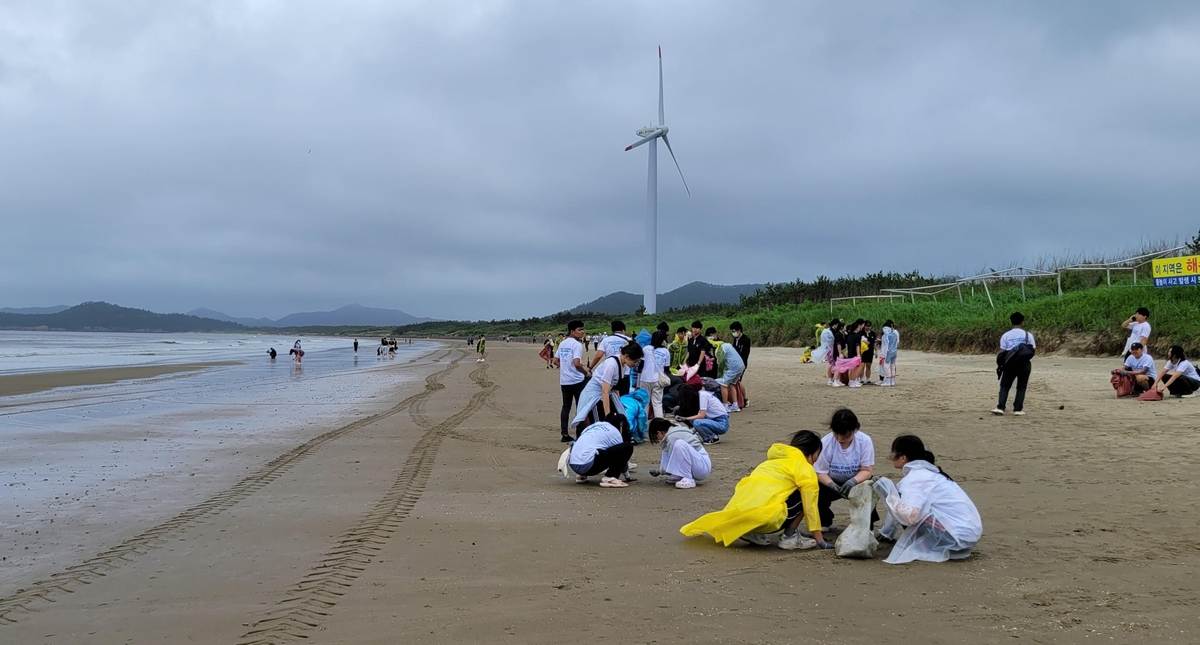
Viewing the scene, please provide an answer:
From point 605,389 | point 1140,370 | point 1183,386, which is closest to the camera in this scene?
point 605,389

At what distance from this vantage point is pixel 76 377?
28.9 m

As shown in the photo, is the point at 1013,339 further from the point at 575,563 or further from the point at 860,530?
the point at 575,563

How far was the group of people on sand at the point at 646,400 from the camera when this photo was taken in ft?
27.2

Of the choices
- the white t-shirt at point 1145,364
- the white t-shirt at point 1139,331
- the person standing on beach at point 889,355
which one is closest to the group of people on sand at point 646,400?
the person standing on beach at point 889,355

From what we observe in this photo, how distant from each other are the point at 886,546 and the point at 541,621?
2.78m

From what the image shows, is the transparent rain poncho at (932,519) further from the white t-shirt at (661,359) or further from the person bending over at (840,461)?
the white t-shirt at (661,359)

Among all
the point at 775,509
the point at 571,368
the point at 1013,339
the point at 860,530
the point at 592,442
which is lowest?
the point at 860,530

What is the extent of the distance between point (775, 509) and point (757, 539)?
12.5 inches

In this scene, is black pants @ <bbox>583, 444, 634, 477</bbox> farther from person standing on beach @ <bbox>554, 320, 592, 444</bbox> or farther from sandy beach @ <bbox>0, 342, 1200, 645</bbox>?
person standing on beach @ <bbox>554, 320, 592, 444</bbox>

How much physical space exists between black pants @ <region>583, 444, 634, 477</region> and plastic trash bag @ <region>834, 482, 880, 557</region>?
118 inches

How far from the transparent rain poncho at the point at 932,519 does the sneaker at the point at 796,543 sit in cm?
57

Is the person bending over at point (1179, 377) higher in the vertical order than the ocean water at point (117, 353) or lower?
higher

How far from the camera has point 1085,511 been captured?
6441mm

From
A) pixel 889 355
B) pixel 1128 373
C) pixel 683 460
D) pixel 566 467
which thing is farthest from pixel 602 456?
pixel 889 355
